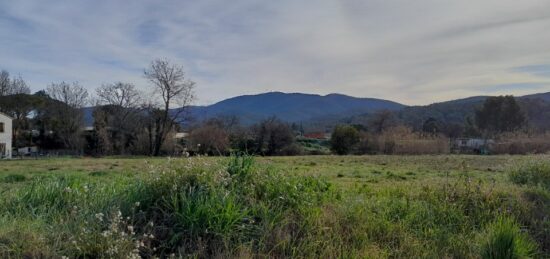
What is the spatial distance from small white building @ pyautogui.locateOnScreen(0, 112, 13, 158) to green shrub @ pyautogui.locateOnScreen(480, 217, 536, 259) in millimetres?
50075

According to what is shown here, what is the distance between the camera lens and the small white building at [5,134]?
45.0m

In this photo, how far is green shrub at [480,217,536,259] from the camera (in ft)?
14.9

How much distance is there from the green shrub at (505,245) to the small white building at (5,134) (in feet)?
164

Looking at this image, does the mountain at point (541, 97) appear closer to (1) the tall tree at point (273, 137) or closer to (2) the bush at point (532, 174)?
(1) the tall tree at point (273, 137)

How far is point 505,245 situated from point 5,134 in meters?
52.4

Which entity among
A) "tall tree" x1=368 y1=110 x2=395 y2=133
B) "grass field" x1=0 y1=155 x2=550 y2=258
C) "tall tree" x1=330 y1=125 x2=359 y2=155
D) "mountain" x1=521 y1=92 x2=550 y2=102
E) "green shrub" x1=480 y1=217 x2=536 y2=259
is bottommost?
"green shrub" x1=480 y1=217 x2=536 y2=259

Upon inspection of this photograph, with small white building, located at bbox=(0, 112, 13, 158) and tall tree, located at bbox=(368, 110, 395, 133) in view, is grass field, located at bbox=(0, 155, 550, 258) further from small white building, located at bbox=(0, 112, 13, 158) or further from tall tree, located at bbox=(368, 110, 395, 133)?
tall tree, located at bbox=(368, 110, 395, 133)

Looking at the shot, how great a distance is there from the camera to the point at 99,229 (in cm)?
364

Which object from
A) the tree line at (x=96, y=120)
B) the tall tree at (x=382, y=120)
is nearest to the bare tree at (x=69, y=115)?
the tree line at (x=96, y=120)

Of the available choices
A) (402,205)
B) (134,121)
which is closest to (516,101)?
(134,121)

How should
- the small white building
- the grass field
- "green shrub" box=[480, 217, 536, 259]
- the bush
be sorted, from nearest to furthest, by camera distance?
the grass field < "green shrub" box=[480, 217, 536, 259] < the bush < the small white building

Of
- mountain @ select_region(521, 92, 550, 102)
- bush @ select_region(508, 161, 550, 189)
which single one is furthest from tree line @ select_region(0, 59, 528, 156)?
mountain @ select_region(521, 92, 550, 102)

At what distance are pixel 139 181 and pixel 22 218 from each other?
3.91ft

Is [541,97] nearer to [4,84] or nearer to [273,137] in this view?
[273,137]
